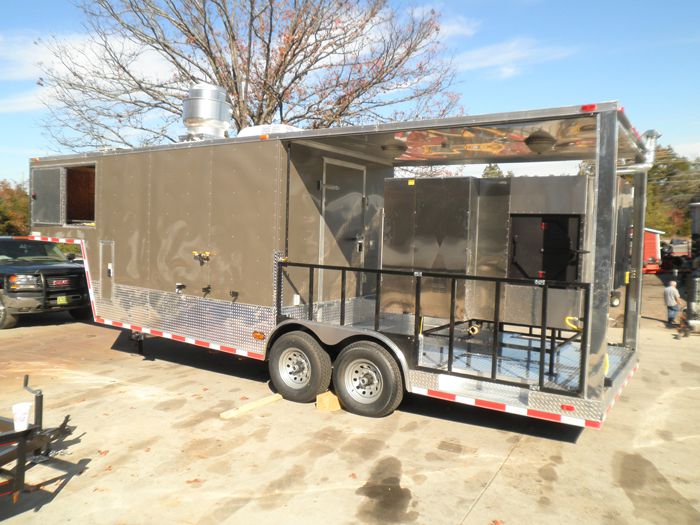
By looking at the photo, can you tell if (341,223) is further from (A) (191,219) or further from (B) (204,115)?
(B) (204,115)

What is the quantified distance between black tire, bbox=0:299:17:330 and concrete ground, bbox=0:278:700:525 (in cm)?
363

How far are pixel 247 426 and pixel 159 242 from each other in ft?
10.3

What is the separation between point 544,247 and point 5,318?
972 cm

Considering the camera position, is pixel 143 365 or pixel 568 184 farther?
pixel 143 365

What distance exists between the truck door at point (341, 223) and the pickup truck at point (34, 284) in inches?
250

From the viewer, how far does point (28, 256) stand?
11766mm

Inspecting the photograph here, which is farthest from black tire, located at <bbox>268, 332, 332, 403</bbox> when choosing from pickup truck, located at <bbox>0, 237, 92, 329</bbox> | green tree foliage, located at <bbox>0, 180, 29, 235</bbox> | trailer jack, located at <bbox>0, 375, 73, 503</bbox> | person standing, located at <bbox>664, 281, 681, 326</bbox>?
green tree foliage, located at <bbox>0, 180, 29, 235</bbox>

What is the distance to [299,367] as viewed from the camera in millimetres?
6430

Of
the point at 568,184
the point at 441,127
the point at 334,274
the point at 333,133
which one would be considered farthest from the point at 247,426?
the point at 568,184

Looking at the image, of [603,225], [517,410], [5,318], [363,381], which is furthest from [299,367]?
[5,318]

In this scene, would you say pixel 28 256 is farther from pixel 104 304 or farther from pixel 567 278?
pixel 567 278

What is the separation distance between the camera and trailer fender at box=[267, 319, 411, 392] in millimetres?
5688

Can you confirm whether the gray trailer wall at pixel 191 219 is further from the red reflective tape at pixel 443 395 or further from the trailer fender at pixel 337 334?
the red reflective tape at pixel 443 395

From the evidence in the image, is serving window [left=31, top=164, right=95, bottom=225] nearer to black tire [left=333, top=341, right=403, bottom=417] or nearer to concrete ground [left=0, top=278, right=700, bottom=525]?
concrete ground [left=0, top=278, right=700, bottom=525]
